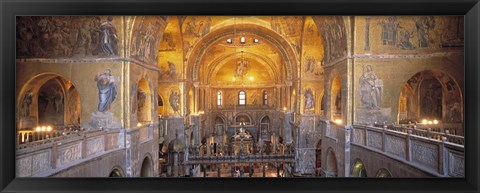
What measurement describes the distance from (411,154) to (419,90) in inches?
432

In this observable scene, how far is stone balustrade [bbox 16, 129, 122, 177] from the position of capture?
268 inches

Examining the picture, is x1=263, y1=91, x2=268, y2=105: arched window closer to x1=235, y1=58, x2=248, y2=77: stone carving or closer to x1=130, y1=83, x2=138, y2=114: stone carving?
x1=235, y1=58, x2=248, y2=77: stone carving

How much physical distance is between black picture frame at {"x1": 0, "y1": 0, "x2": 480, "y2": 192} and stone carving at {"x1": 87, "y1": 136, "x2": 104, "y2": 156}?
6.78 feet

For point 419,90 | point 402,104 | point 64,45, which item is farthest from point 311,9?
point 402,104

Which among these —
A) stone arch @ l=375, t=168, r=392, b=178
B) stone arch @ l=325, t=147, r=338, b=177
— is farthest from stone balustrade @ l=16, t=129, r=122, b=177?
stone arch @ l=325, t=147, r=338, b=177

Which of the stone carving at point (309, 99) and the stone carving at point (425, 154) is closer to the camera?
the stone carving at point (425, 154)

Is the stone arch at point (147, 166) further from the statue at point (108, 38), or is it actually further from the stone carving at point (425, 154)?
the stone carving at point (425, 154)

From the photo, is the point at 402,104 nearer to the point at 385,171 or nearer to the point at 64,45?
the point at 385,171

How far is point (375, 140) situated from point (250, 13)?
5694mm

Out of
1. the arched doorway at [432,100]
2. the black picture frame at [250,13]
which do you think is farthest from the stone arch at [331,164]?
the black picture frame at [250,13]

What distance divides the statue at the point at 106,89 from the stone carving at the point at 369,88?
8.43 metres

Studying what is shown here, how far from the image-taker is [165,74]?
22375 mm

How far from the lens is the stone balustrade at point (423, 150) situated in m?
6.62

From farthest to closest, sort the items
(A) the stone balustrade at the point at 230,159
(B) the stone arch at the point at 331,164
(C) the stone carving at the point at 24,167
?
(A) the stone balustrade at the point at 230,159 < (B) the stone arch at the point at 331,164 < (C) the stone carving at the point at 24,167
